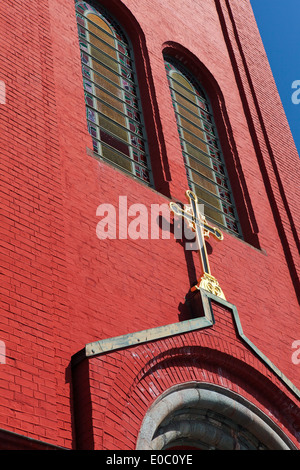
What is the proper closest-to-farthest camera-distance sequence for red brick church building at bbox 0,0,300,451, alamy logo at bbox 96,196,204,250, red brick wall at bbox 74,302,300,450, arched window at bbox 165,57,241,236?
red brick wall at bbox 74,302,300,450, red brick church building at bbox 0,0,300,451, alamy logo at bbox 96,196,204,250, arched window at bbox 165,57,241,236

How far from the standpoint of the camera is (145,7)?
36.0 feet

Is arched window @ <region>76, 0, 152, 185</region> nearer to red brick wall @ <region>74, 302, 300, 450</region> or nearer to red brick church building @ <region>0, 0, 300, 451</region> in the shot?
red brick church building @ <region>0, 0, 300, 451</region>

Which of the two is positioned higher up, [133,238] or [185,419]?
[133,238]

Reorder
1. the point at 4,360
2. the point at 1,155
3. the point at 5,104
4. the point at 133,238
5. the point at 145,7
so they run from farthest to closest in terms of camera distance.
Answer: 1. the point at 145,7
2. the point at 133,238
3. the point at 5,104
4. the point at 1,155
5. the point at 4,360

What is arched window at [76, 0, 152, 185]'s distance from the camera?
353 inches

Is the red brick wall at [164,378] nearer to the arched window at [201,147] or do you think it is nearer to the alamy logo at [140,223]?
the alamy logo at [140,223]

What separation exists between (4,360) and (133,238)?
2.54 m

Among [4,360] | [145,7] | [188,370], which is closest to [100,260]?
[188,370]

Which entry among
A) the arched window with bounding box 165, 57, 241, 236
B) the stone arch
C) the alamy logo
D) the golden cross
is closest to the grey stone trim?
the golden cross

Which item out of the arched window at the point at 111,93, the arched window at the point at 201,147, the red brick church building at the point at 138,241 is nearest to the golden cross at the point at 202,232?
the red brick church building at the point at 138,241

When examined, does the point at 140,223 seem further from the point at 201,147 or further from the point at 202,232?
the point at 201,147

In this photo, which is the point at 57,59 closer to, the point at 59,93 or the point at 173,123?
the point at 59,93

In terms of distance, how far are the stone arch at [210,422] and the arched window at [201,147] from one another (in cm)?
296

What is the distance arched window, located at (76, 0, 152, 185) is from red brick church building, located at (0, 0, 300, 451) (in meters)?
0.03
